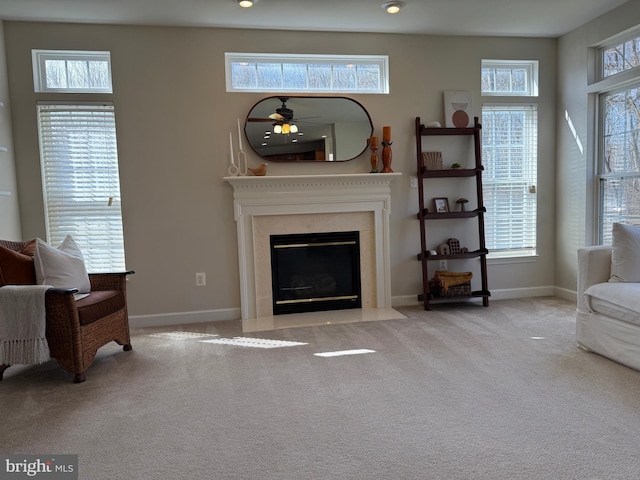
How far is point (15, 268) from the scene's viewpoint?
9.13 feet

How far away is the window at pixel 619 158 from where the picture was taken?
148 inches

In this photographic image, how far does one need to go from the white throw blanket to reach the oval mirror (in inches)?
84.4

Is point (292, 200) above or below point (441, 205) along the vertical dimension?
above

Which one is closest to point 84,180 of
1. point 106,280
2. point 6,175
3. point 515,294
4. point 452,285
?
point 6,175

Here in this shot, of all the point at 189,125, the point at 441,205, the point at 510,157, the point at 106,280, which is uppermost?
the point at 189,125

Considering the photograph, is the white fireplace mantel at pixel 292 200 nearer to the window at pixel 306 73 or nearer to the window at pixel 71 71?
the window at pixel 306 73

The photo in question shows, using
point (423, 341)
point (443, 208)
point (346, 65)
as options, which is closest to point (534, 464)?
point (423, 341)

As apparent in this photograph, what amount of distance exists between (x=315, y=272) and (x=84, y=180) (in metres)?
2.25

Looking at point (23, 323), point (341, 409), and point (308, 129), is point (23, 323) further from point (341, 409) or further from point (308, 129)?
point (308, 129)

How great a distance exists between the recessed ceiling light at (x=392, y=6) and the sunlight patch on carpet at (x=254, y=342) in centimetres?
278

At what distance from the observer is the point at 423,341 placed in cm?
328

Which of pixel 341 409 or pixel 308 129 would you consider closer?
pixel 341 409

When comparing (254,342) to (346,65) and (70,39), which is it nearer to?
(346,65)

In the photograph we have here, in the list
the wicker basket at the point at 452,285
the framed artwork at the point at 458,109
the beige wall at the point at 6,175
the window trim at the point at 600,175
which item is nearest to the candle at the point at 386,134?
the framed artwork at the point at 458,109
